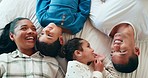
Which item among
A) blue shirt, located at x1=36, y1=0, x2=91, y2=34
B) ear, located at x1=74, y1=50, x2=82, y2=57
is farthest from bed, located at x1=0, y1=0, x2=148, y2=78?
ear, located at x1=74, y1=50, x2=82, y2=57

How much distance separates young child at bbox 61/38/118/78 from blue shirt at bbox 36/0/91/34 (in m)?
0.13

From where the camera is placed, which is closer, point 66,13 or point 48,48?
point 48,48

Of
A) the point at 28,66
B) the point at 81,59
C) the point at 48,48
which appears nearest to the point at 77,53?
the point at 81,59

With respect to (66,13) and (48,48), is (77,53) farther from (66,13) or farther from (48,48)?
(66,13)

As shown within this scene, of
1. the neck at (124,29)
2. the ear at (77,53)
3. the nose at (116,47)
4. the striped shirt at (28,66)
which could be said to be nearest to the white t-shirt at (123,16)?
the neck at (124,29)

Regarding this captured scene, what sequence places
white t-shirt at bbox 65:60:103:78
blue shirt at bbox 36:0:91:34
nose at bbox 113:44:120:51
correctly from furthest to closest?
blue shirt at bbox 36:0:91:34 → nose at bbox 113:44:120:51 → white t-shirt at bbox 65:60:103:78

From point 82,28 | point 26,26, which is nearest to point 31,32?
point 26,26

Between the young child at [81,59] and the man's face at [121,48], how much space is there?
0.08 m

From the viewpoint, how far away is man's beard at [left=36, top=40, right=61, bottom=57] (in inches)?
59.6

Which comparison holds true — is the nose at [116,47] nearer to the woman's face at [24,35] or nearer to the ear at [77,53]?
the ear at [77,53]

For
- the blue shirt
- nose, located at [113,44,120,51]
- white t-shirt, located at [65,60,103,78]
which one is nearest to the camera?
white t-shirt, located at [65,60,103,78]

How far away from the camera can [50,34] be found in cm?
154

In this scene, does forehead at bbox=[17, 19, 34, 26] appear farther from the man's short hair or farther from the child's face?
the man's short hair

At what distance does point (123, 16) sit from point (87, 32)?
0.24 m
